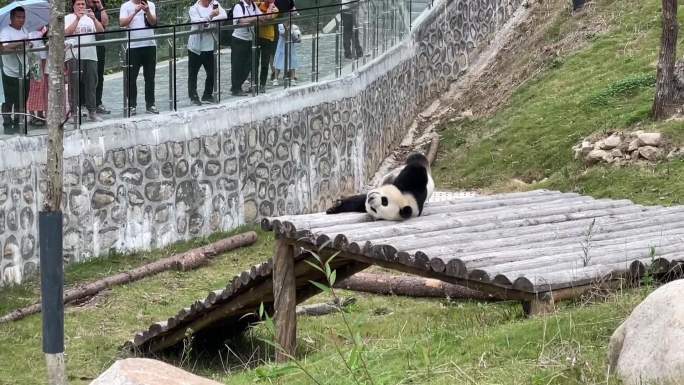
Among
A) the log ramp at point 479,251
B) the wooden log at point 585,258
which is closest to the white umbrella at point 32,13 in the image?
the log ramp at point 479,251

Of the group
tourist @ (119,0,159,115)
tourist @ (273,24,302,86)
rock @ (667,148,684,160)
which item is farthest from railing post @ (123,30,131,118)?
rock @ (667,148,684,160)

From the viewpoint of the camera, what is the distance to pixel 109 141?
1314cm

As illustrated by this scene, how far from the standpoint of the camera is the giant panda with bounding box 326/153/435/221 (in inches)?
364

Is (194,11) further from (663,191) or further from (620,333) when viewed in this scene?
(620,333)

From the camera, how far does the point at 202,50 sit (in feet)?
47.0

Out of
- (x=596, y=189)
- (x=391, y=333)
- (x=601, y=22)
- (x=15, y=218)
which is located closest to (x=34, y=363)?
(x=15, y=218)

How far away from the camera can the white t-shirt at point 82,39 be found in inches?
490

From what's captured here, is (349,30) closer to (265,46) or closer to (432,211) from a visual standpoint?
(265,46)

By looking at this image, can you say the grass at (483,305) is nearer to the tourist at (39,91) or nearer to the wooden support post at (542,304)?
the wooden support post at (542,304)

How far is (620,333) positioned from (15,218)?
848 cm

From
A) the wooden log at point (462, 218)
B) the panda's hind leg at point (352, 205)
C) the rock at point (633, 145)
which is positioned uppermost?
the rock at point (633, 145)

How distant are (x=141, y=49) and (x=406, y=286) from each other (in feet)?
14.3

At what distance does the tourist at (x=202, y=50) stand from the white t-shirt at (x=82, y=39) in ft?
4.68

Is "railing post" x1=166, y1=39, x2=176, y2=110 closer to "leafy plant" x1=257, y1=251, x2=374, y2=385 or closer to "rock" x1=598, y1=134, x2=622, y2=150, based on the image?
"rock" x1=598, y1=134, x2=622, y2=150
